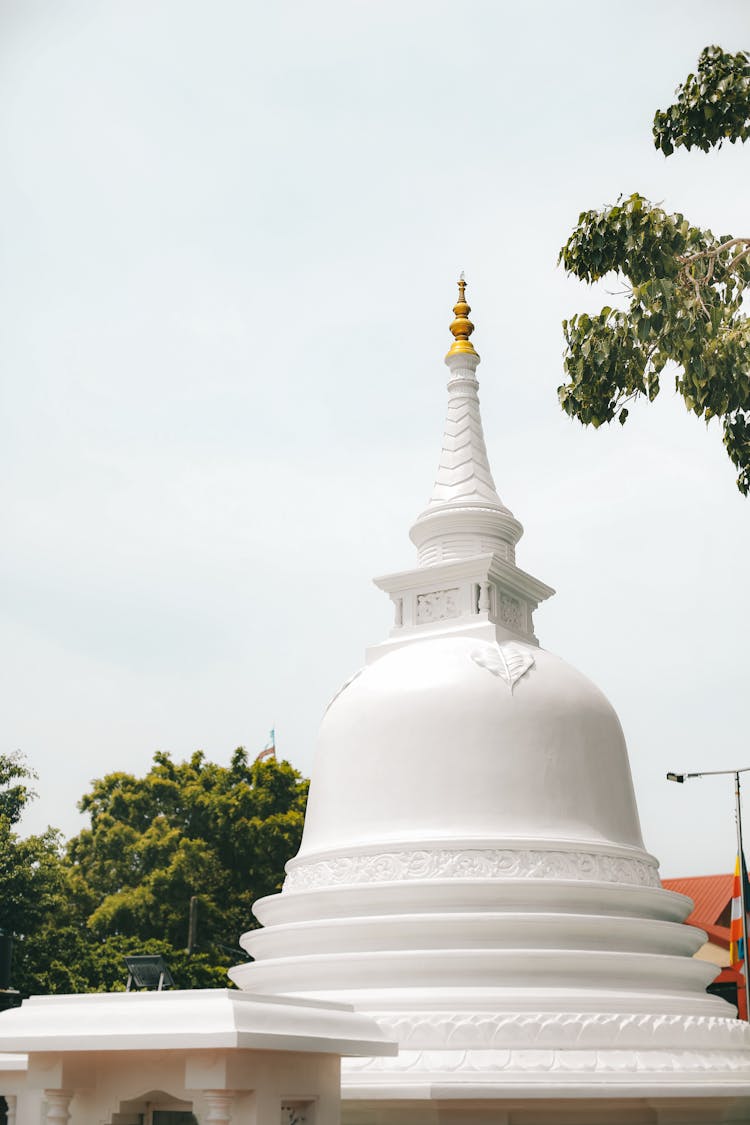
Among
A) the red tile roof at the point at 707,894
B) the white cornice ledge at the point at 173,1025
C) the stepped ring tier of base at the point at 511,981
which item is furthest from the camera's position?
the red tile roof at the point at 707,894

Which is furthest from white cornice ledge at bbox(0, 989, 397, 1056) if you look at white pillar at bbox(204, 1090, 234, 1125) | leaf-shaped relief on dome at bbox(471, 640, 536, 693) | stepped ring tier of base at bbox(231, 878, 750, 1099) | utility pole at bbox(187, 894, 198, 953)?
utility pole at bbox(187, 894, 198, 953)

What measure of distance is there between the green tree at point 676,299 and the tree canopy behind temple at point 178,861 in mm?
26681

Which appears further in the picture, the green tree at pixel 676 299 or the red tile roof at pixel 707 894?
the red tile roof at pixel 707 894

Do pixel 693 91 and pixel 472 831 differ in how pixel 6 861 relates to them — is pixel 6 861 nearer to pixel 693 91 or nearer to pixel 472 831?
pixel 472 831

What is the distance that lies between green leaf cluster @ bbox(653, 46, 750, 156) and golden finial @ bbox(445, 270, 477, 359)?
963 cm

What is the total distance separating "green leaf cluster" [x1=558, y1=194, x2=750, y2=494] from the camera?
45.0ft

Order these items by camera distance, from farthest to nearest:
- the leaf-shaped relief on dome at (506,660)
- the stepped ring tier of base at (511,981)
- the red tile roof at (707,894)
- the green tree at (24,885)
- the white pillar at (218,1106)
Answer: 1. the red tile roof at (707,894)
2. the green tree at (24,885)
3. the leaf-shaped relief on dome at (506,660)
4. the stepped ring tier of base at (511,981)
5. the white pillar at (218,1106)

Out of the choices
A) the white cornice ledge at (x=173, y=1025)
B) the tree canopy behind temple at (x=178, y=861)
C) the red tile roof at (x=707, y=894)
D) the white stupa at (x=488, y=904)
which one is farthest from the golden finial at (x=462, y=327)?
the red tile roof at (x=707, y=894)

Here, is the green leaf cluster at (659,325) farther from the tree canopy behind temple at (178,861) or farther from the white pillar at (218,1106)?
the tree canopy behind temple at (178,861)

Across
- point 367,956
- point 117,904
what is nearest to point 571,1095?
point 367,956

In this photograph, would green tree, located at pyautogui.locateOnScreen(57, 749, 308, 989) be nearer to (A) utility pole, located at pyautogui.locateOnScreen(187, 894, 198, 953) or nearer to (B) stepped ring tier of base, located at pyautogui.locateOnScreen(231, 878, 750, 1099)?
(A) utility pole, located at pyautogui.locateOnScreen(187, 894, 198, 953)

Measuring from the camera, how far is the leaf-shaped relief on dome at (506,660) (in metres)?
19.4

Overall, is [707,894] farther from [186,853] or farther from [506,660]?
[506,660]

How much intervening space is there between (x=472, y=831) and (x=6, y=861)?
21.0 meters
